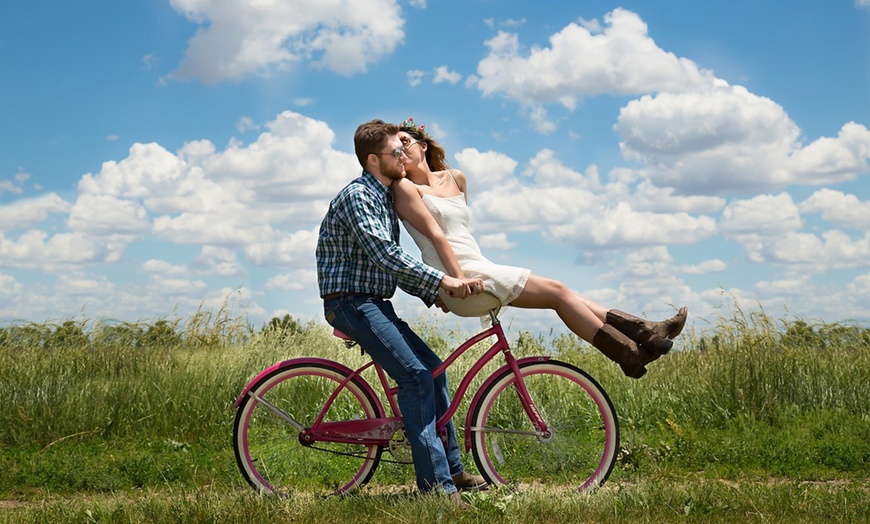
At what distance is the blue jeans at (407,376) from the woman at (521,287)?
514mm

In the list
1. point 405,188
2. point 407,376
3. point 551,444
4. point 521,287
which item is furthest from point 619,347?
point 405,188

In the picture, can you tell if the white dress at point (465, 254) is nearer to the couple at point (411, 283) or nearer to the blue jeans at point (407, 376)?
the couple at point (411, 283)

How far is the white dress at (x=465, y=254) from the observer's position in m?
5.32

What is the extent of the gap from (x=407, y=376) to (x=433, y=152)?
169 cm

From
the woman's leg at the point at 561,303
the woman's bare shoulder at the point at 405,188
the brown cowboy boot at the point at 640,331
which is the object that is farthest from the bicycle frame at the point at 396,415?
the woman's bare shoulder at the point at 405,188

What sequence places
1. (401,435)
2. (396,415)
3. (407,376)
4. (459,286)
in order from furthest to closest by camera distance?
(396,415), (401,435), (407,376), (459,286)

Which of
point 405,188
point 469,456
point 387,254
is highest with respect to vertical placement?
point 405,188

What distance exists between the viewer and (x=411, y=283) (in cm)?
521

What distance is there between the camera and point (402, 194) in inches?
212

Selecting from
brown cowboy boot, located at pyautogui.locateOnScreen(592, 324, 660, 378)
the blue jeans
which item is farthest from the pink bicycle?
brown cowboy boot, located at pyautogui.locateOnScreen(592, 324, 660, 378)

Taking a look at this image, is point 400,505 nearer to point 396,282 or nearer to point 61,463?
point 396,282

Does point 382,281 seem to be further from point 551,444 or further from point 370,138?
point 551,444

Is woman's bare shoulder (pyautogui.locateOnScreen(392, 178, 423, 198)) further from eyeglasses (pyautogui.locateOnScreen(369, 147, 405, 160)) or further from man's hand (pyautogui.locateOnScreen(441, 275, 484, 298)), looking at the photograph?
man's hand (pyautogui.locateOnScreen(441, 275, 484, 298))

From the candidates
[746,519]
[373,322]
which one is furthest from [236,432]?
[746,519]
